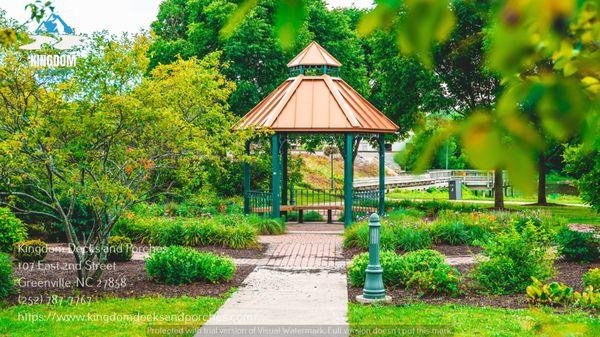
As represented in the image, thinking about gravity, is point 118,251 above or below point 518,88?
below

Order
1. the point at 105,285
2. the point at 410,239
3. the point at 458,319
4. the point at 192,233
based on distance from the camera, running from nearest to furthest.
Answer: the point at 458,319, the point at 105,285, the point at 410,239, the point at 192,233

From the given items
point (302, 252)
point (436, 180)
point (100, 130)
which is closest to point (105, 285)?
point (100, 130)

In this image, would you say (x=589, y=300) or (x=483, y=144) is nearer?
(x=483, y=144)

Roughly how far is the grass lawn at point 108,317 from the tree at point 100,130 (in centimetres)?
139

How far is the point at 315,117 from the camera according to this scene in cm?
2138

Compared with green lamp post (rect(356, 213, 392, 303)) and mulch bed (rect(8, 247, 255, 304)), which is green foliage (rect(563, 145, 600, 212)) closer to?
green lamp post (rect(356, 213, 392, 303))

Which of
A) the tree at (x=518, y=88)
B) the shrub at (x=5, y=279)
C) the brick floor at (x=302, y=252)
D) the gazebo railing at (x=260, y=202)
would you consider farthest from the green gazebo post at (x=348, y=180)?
the tree at (x=518, y=88)

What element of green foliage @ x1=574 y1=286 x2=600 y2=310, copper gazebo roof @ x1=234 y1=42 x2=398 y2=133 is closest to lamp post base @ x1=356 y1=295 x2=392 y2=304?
green foliage @ x1=574 y1=286 x2=600 y2=310

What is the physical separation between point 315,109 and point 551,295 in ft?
42.6

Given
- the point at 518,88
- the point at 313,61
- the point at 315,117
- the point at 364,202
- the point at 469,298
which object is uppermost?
the point at 313,61

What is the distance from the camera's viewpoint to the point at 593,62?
170 centimetres

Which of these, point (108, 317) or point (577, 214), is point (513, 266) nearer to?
point (108, 317)

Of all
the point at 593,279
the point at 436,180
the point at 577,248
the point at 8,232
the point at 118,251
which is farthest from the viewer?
the point at 436,180

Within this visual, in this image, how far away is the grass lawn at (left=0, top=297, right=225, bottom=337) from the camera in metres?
8.09
